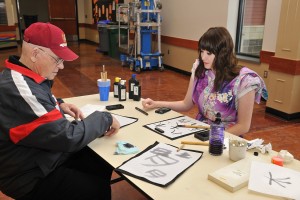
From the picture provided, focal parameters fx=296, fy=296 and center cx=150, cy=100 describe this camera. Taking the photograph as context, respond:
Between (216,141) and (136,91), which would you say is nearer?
(216,141)

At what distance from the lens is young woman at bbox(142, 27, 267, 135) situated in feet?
5.84

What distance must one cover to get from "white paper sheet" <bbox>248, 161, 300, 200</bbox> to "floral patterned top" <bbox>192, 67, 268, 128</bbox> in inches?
25.1

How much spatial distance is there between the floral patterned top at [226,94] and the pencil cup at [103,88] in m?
0.63

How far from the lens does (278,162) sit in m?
1.27

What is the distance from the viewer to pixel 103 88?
215cm

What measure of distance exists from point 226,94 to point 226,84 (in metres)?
0.06

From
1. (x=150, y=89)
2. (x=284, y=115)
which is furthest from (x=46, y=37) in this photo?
(x=150, y=89)

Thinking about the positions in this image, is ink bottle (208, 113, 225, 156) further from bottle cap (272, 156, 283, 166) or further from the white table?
bottle cap (272, 156, 283, 166)

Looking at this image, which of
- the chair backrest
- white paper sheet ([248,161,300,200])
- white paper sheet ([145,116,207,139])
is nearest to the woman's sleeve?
white paper sheet ([145,116,207,139])

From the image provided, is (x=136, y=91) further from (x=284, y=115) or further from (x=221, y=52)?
(x=284, y=115)

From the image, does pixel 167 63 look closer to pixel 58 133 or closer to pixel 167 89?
pixel 167 89

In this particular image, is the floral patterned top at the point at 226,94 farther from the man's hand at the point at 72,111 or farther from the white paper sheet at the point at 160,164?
the man's hand at the point at 72,111

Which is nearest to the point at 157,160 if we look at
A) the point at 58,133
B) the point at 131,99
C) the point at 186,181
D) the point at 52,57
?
the point at 186,181

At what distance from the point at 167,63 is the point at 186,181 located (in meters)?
6.20
